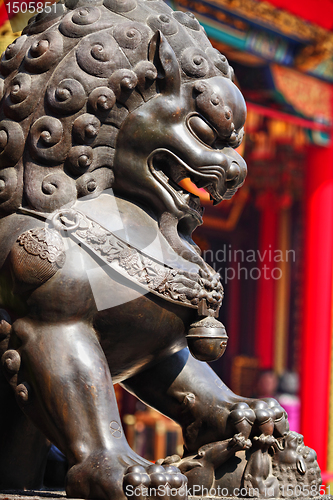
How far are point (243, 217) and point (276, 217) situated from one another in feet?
1.28

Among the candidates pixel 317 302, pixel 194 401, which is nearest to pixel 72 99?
pixel 194 401

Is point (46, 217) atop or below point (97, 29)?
below

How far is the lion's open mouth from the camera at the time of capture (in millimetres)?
993

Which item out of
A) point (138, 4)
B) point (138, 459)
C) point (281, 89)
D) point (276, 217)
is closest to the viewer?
point (138, 459)

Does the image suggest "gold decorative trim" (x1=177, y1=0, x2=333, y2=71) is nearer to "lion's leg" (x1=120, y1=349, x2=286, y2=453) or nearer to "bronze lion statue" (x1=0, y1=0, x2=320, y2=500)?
"bronze lion statue" (x1=0, y1=0, x2=320, y2=500)

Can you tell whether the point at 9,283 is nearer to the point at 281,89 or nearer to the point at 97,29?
the point at 97,29

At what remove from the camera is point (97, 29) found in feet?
3.26

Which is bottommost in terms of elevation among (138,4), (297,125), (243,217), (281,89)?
(243,217)

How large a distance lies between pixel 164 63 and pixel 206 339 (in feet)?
1.43

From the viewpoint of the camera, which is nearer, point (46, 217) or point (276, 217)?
point (46, 217)

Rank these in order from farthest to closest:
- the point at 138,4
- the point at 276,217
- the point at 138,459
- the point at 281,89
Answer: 1. the point at 276,217
2. the point at 281,89
3. the point at 138,4
4. the point at 138,459

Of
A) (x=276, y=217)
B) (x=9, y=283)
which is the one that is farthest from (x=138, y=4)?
(x=276, y=217)

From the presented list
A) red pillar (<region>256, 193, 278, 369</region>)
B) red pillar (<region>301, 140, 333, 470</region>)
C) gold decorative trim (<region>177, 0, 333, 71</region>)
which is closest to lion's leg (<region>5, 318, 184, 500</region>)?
gold decorative trim (<region>177, 0, 333, 71</region>)

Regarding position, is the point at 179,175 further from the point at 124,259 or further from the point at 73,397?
the point at 73,397
